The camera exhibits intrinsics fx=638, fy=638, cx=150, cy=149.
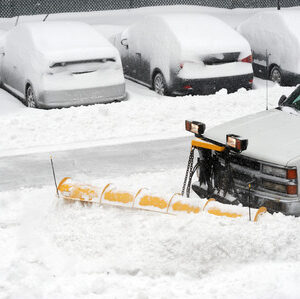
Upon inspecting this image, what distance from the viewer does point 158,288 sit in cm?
491

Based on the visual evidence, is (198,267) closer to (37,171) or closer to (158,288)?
(158,288)

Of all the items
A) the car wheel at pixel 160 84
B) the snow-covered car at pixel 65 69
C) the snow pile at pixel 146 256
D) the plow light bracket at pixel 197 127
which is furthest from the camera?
the car wheel at pixel 160 84

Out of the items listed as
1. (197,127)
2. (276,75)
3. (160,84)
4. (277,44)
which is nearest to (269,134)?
(197,127)

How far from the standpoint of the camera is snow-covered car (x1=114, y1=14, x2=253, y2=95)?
11.5 meters

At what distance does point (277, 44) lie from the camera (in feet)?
43.0

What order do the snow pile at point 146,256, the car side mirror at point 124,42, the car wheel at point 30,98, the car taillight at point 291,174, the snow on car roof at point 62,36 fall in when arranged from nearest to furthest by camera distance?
the snow pile at point 146,256
the car taillight at point 291,174
the car wheel at point 30,98
the snow on car roof at point 62,36
the car side mirror at point 124,42

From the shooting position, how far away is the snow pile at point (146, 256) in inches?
191

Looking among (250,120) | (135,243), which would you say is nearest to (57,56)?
(250,120)

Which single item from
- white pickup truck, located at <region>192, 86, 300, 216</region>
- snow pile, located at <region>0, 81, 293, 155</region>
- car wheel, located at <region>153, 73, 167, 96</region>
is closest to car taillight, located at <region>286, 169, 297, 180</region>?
white pickup truck, located at <region>192, 86, 300, 216</region>

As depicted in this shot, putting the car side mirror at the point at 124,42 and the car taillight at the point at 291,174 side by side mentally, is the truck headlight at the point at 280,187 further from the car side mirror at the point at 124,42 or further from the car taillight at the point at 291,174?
the car side mirror at the point at 124,42

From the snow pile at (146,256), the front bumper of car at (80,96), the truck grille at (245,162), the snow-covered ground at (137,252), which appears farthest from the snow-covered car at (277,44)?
the snow pile at (146,256)

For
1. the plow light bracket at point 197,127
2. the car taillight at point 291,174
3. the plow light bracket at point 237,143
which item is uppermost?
the plow light bracket at point 237,143

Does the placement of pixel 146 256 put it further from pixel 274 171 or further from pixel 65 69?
pixel 65 69

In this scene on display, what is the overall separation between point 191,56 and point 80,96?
2215 millimetres
